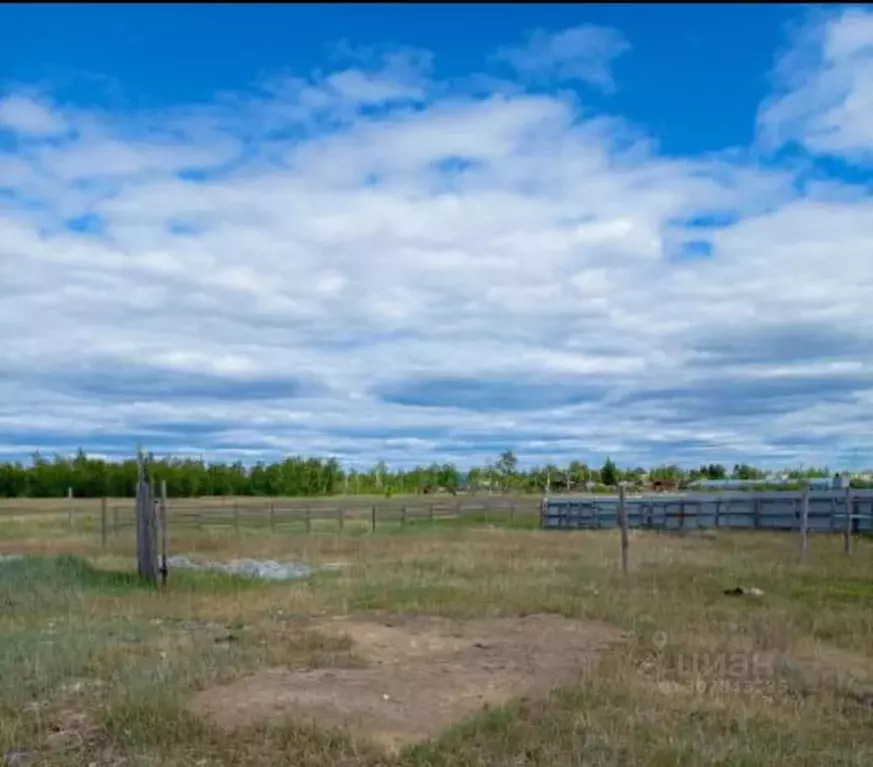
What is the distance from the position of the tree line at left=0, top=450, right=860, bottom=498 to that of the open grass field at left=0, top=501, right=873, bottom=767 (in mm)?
58996

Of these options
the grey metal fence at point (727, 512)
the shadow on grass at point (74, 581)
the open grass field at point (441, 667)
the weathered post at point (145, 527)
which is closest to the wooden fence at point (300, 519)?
the grey metal fence at point (727, 512)

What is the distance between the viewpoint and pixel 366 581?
16.9m

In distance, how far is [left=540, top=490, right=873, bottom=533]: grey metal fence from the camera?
99.1 feet

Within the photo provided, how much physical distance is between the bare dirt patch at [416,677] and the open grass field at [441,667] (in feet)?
0.11

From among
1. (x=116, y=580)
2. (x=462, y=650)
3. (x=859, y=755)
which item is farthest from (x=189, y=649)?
(x=116, y=580)

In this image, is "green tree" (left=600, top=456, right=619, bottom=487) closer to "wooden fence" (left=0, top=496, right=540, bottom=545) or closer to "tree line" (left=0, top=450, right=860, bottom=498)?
"tree line" (left=0, top=450, right=860, bottom=498)

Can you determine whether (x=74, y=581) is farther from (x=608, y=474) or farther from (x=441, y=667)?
(x=608, y=474)

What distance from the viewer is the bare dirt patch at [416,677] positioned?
7555 mm

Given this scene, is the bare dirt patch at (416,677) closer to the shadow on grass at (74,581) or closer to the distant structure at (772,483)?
the shadow on grass at (74,581)

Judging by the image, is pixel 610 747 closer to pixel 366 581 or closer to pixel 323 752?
pixel 323 752

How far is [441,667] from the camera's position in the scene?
31.4ft

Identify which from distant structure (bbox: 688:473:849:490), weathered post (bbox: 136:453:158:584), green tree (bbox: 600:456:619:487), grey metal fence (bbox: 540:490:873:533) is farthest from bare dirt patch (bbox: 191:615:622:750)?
green tree (bbox: 600:456:619:487)

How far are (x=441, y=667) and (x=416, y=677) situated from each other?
1.84 feet

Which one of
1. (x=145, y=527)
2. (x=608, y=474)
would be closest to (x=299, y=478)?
(x=608, y=474)
